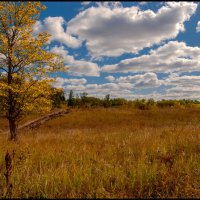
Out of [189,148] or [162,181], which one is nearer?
[162,181]

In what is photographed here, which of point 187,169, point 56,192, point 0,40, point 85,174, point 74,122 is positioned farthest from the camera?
point 74,122

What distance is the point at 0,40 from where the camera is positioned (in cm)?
1412

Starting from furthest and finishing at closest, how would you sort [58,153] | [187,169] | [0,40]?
[0,40], [58,153], [187,169]

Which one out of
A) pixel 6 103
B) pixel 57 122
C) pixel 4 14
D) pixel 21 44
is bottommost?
pixel 57 122

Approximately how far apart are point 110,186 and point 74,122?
3556cm

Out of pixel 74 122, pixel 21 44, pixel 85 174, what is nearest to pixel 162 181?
pixel 85 174

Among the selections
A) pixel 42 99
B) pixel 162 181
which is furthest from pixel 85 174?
pixel 42 99

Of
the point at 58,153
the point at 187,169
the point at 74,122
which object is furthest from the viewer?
the point at 74,122

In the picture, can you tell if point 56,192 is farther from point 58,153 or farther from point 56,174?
point 58,153

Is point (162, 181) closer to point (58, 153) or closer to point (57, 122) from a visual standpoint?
point (58, 153)

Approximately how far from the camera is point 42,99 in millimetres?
14445

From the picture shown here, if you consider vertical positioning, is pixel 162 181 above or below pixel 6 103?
below

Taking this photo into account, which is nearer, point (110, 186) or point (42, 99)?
point (110, 186)

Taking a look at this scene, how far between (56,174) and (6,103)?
11.4 metres
